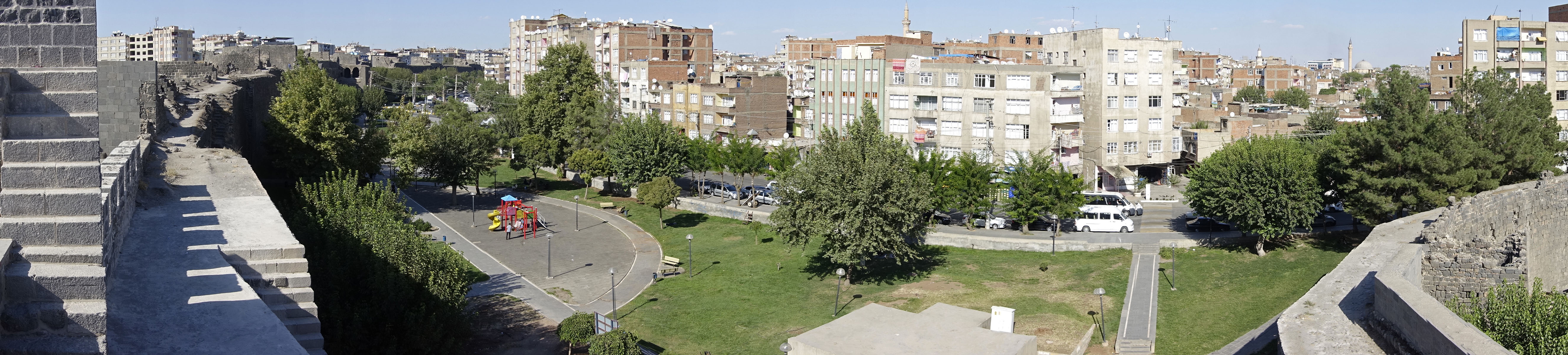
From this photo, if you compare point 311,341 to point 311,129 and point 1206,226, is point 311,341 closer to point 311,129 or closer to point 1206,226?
point 311,129

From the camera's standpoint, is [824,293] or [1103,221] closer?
[824,293]

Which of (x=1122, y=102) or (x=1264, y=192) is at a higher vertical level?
(x=1122, y=102)

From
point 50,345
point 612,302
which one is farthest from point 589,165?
point 50,345

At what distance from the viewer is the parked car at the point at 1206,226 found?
3709cm

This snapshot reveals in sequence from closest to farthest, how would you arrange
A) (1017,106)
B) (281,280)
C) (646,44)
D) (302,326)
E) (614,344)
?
(302,326) → (281,280) → (614,344) → (1017,106) → (646,44)

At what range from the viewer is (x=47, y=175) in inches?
365

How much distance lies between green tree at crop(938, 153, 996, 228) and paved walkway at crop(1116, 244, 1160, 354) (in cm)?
594

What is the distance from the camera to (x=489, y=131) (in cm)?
5412

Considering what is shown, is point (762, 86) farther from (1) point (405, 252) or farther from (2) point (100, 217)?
(2) point (100, 217)

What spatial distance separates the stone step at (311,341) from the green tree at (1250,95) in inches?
3619

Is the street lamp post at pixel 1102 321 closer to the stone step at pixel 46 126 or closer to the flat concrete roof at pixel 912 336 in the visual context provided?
the flat concrete roof at pixel 912 336

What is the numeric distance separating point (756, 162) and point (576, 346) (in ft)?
77.1

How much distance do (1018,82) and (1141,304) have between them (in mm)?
21873

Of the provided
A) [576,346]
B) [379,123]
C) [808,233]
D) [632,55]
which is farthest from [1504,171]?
[379,123]
